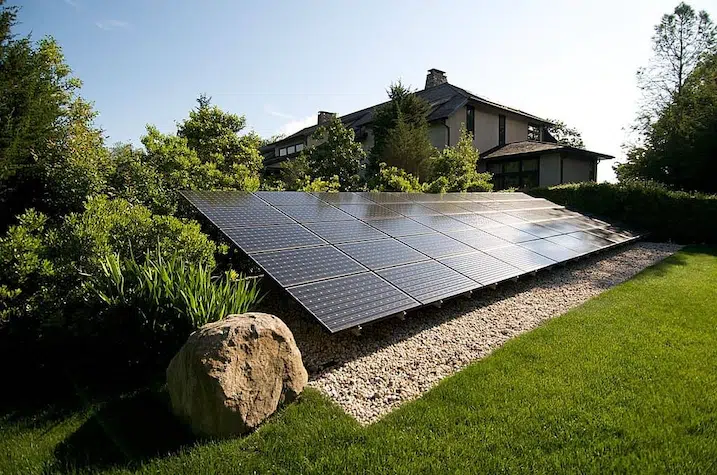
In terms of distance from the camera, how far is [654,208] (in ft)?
51.2

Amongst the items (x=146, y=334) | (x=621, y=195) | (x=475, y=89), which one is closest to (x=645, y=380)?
(x=146, y=334)

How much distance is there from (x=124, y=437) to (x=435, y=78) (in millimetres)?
34770

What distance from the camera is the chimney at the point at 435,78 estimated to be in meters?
33.7

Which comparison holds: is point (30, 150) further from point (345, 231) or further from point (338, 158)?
point (338, 158)

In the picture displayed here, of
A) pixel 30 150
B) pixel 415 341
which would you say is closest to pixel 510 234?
Result: pixel 415 341

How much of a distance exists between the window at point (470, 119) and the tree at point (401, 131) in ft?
10.4

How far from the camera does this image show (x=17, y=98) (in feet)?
22.6

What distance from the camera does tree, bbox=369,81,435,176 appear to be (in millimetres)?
21516

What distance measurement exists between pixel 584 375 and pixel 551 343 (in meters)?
0.93

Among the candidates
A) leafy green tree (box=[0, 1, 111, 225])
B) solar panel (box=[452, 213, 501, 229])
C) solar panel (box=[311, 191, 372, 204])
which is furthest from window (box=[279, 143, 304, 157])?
leafy green tree (box=[0, 1, 111, 225])

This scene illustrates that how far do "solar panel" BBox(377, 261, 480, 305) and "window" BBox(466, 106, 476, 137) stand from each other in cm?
2277

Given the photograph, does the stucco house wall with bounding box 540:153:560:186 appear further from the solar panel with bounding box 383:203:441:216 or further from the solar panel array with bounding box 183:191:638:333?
the solar panel with bounding box 383:203:441:216

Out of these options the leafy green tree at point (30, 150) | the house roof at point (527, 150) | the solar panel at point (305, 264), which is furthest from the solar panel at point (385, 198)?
the house roof at point (527, 150)

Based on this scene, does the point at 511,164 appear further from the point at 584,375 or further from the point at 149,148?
the point at 584,375
